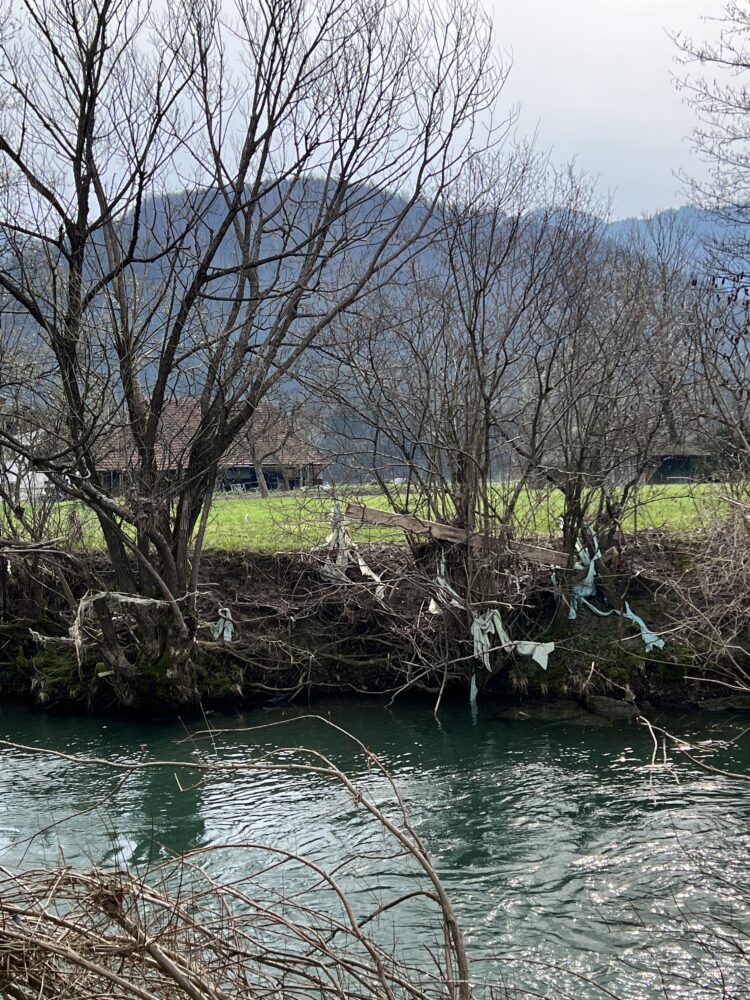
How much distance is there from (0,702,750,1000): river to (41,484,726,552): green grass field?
2785 millimetres

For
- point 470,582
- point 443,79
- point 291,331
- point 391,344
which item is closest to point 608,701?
point 470,582

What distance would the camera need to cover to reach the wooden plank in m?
13.4

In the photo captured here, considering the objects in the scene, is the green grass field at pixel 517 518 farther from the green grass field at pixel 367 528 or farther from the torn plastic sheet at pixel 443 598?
the torn plastic sheet at pixel 443 598

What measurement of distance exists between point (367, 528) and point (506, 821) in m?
6.29

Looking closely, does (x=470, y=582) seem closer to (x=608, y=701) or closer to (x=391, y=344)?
(x=608, y=701)

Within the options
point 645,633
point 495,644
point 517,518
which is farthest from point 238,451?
point 645,633

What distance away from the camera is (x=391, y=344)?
14.1 meters

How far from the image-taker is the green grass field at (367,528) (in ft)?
47.2

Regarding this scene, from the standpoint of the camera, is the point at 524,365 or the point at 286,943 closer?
the point at 286,943

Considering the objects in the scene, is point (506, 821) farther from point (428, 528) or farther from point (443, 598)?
point (428, 528)

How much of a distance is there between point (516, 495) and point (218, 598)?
495 centimetres

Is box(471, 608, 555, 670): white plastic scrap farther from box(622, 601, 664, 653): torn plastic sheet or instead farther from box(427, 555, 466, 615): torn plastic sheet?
box(622, 601, 664, 653): torn plastic sheet

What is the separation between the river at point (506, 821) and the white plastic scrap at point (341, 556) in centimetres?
183

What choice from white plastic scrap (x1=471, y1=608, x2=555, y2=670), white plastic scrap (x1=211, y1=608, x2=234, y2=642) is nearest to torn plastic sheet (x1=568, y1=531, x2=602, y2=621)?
white plastic scrap (x1=471, y1=608, x2=555, y2=670)
